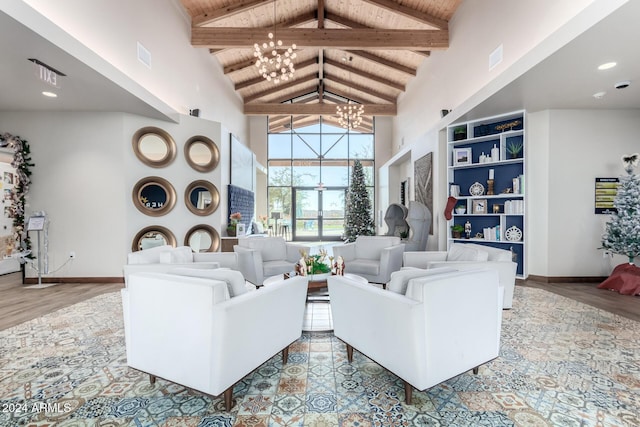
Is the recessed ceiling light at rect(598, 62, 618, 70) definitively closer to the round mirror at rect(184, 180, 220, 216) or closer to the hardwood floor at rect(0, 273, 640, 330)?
the hardwood floor at rect(0, 273, 640, 330)

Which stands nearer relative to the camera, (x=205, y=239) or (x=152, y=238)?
(x=152, y=238)

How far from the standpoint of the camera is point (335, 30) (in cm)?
672

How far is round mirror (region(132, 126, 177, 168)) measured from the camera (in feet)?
17.9

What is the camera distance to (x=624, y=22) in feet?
9.12

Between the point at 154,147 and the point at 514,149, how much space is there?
645cm

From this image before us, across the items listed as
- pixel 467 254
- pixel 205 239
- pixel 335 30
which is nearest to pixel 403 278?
pixel 467 254

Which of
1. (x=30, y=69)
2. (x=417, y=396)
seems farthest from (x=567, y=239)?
(x=30, y=69)

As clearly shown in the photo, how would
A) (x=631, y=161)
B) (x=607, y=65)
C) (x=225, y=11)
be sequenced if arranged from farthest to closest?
1. (x=225, y=11)
2. (x=631, y=161)
3. (x=607, y=65)

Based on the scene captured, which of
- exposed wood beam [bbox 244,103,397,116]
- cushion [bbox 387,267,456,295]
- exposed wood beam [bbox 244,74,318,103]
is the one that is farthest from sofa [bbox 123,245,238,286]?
exposed wood beam [bbox 244,74,318,103]

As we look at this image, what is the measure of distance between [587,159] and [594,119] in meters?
0.69

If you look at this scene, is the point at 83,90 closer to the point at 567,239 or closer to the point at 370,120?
the point at 567,239

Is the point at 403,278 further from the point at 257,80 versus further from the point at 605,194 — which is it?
the point at 257,80

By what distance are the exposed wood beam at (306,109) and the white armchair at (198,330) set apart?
958 cm

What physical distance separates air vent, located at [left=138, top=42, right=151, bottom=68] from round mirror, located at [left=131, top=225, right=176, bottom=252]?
9.24 feet
